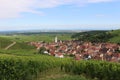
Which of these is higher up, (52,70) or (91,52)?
(52,70)

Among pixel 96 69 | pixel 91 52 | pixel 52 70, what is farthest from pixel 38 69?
pixel 91 52

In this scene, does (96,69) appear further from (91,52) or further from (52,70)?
(91,52)

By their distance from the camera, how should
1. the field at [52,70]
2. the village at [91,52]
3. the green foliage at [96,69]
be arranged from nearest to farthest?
the green foliage at [96,69]
the field at [52,70]
the village at [91,52]

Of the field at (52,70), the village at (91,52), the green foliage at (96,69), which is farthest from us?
the village at (91,52)

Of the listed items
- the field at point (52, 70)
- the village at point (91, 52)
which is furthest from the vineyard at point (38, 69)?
the village at point (91, 52)

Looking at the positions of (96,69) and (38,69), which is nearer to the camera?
(96,69)

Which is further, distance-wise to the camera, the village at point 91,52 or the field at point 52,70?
the village at point 91,52

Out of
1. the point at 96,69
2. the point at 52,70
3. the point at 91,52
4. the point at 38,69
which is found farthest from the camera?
the point at 91,52

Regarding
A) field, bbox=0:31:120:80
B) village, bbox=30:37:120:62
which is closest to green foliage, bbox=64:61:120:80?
field, bbox=0:31:120:80

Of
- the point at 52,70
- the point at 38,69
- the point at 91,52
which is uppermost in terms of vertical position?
the point at 38,69

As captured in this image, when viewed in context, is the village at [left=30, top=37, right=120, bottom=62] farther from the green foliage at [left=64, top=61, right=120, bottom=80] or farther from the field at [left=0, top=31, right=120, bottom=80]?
the field at [left=0, top=31, right=120, bottom=80]

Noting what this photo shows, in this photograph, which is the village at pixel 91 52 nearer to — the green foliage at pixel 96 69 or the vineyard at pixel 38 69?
the green foliage at pixel 96 69

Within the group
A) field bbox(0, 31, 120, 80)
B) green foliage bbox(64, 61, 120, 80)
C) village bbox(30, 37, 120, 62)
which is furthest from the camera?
village bbox(30, 37, 120, 62)

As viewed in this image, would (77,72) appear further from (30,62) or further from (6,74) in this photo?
(6,74)
